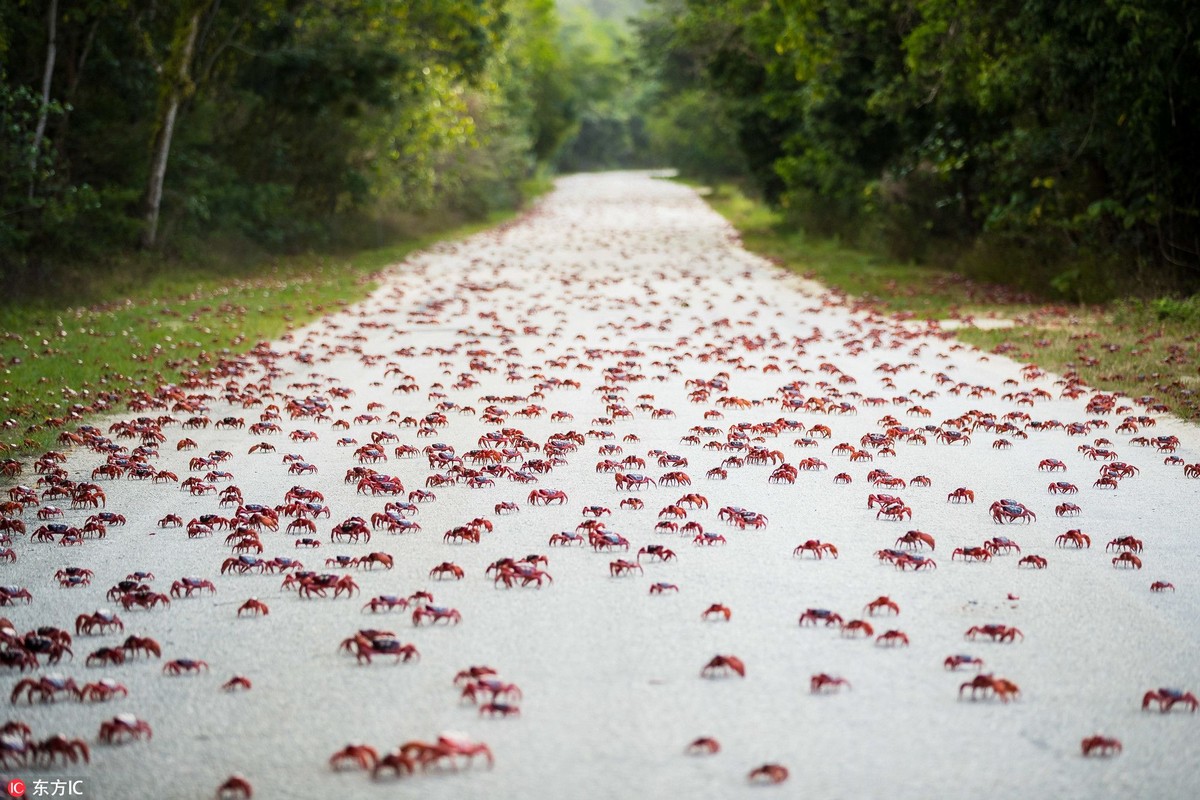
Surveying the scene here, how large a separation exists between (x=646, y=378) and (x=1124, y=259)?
10.0 metres

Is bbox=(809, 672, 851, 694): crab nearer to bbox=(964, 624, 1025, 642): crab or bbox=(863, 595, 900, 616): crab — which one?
bbox=(964, 624, 1025, 642): crab

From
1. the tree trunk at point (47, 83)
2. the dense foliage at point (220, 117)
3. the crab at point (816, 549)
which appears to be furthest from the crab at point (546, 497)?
the tree trunk at point (47, 83)

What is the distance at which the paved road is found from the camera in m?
4.59

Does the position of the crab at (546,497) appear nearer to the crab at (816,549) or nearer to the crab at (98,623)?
the crab at (816,549)

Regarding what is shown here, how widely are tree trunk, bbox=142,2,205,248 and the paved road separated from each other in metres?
11.5

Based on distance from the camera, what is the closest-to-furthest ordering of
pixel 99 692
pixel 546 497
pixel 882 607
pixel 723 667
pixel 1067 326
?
1. pixel 99 692
2. pixel 723 667
3. pixel 882 607
4. pixel 546 497
5. pixel 1067 326

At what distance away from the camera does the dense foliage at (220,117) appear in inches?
842

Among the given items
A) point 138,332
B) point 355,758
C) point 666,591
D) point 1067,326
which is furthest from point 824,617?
point 1067,326

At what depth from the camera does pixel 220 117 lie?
29.5 meters

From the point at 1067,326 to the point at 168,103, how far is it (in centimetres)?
1622

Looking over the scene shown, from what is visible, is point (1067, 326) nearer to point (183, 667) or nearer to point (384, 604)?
point (384, 604)

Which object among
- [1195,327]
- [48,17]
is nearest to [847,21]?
[1195,327]

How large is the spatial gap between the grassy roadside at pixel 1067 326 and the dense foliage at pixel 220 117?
10651 mm

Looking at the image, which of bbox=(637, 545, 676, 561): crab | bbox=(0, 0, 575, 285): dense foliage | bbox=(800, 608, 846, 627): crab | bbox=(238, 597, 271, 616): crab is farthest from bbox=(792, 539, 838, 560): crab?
bbox=(0, 0, 575, 285): dense foliage
